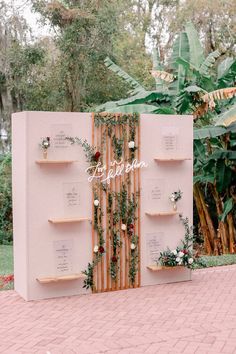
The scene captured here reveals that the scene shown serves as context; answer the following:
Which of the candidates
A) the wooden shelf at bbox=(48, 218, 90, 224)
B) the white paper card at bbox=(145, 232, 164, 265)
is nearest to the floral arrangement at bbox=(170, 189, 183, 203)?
the white paper card at bbox=(145, 232, 164, 265)

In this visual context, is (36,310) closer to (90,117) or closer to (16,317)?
(16,317)

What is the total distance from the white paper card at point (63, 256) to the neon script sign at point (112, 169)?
0.93 metres

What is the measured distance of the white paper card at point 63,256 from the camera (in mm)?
7375

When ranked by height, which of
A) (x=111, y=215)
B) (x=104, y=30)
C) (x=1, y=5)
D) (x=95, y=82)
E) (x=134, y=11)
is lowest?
(x=111, y=215)

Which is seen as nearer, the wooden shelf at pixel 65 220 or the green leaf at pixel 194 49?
the wooden shelf at pixel 65 220

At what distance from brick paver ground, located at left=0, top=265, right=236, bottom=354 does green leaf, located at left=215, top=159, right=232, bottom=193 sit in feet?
9.55


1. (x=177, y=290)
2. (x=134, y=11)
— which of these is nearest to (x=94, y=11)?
(x=134, y=11)

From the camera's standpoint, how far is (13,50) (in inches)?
674

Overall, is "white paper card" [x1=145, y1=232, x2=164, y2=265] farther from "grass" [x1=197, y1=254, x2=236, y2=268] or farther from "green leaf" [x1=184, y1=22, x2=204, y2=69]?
"green leaf" [x1=184, y1=22, x2=204, y2=69]

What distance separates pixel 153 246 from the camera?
8.11 meters

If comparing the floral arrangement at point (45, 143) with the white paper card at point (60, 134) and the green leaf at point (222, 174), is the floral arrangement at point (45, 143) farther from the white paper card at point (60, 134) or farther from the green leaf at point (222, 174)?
the green leaf at point (222, 174)

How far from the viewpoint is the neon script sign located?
7.59 metres

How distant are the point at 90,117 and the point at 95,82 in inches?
409

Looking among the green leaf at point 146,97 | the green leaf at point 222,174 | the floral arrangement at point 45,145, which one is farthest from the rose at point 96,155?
the green leaf at point 222,174
